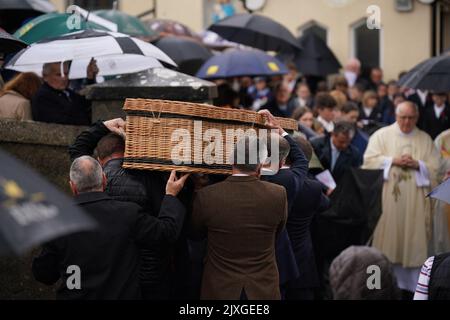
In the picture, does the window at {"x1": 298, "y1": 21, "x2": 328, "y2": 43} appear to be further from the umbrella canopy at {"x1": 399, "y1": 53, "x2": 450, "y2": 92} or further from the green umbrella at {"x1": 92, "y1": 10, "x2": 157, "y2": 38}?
the umbrella canopy at {"x1": 399, "y1": 53, "x2": 450, "y2": 92}

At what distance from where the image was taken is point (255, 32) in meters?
15.0

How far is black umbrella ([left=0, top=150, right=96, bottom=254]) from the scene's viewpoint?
4.29 metres

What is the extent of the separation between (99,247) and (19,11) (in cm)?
661

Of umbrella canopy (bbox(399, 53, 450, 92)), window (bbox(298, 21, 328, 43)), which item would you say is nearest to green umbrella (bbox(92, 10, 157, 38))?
umbrella canopy (bbox(399, 53, 450, 92))

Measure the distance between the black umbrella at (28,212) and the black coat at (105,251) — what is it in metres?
1.68

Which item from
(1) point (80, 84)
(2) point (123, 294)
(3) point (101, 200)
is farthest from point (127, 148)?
(1) point (80, 84)

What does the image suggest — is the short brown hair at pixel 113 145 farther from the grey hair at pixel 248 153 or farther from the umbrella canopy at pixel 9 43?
the umbrella canopy at pixel 9 43

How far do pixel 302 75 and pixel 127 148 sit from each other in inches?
480

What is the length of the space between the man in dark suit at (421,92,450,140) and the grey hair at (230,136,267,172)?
7.85m

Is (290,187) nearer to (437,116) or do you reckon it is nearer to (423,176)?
(423,176)

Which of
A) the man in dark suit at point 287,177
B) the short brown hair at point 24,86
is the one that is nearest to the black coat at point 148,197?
the man in dark suit at point 287,177

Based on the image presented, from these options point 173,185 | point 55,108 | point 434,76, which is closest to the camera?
point 173,185

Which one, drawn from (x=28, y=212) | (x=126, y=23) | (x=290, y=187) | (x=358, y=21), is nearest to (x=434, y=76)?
(x=290, y=187)

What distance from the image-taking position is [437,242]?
11.7 meters
